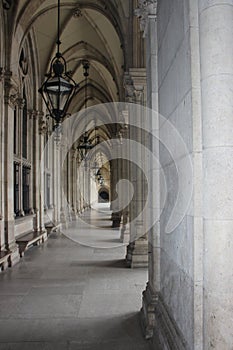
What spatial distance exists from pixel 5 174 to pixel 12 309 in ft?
13.0

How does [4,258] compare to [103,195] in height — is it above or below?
above

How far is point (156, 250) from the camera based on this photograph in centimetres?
373

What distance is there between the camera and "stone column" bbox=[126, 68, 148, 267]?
291 inches

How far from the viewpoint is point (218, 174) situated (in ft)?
6.75

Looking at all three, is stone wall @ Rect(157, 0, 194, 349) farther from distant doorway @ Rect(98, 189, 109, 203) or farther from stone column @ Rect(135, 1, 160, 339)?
distant doorway @ Rect(98, 189, 109, 203)

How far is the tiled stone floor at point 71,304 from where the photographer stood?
380cm

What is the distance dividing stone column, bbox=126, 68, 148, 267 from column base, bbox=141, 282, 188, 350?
3296 mm

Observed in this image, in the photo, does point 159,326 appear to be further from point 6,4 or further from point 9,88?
point 6,4

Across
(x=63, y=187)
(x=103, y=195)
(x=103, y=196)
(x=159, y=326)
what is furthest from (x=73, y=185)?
(x=103, y=195)

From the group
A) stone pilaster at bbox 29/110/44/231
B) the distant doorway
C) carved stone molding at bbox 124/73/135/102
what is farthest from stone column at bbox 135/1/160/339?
the distant doorway

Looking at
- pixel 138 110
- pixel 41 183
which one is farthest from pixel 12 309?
pixel 41 183

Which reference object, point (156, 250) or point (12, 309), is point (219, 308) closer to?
point (156, 250)

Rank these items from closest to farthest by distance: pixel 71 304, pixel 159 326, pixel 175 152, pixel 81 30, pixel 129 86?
pixel 175 152 < pixel 159 326 < pixel 71 304 < pixel 129 86 < pixel 81 30

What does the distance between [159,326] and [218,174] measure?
1815mm
